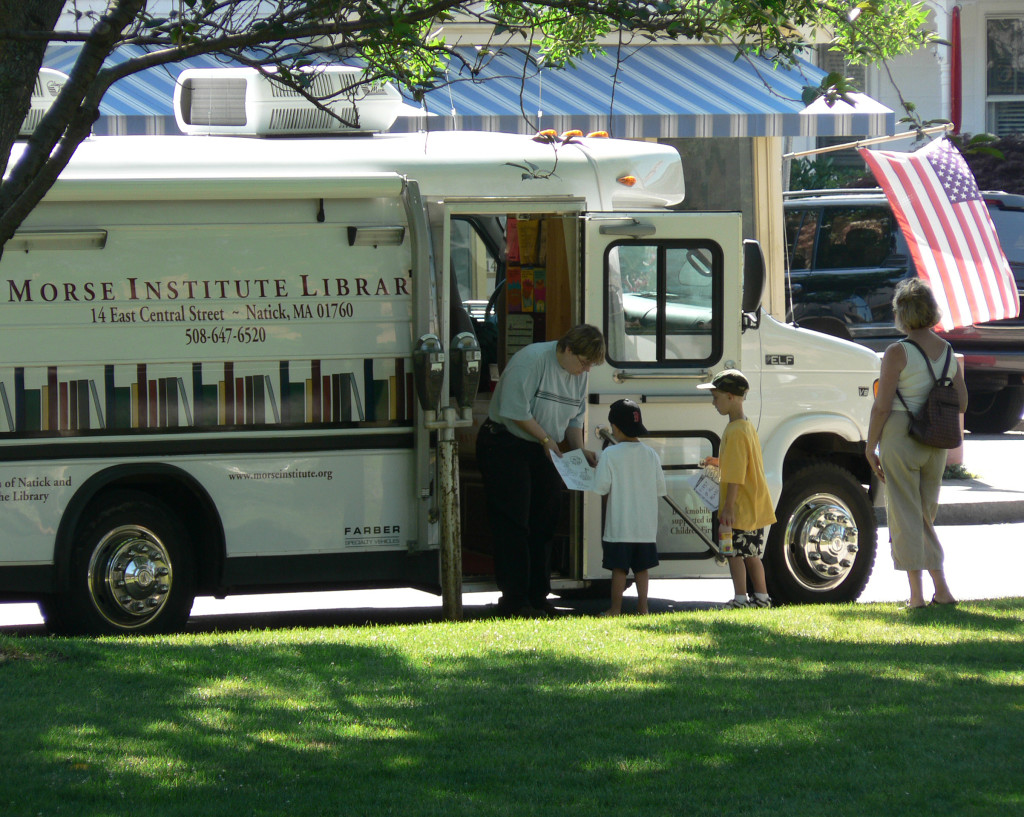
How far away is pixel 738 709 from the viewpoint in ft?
17.5

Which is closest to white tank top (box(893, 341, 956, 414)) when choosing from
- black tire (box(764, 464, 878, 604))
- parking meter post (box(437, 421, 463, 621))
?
black tire (box(764, 464, 878, 604))

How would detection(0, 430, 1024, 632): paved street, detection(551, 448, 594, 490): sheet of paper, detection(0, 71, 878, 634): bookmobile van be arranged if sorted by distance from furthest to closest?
detection(0, 430, 1024, 632): paved street, detection(551, 448, 594, 490): sheet of paper, detection(0, 71, 878, 634): bookmobile van

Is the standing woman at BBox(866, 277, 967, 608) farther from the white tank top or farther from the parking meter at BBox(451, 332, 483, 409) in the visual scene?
the parking meter at BBox(451, 332, 483, 409)

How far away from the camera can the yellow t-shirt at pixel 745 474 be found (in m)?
7.72

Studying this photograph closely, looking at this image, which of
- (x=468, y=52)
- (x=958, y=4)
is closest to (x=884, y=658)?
(x=468, y=52)

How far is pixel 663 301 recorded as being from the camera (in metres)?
7.96

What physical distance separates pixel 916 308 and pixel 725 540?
167 cm

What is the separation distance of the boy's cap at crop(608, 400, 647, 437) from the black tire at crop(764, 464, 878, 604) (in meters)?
1.35

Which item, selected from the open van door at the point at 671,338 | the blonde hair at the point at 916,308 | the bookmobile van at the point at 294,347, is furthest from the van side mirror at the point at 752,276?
the blonde hair at the point at 916,308

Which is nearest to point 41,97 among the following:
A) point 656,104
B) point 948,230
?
point 656,104

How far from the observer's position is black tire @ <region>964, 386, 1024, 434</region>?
17.0m

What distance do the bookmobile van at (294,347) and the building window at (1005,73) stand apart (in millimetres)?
17998

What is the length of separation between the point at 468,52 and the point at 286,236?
7152 millimetres

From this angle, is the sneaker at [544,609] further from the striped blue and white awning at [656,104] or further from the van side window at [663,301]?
the striped blue and white awning at [656,104]
